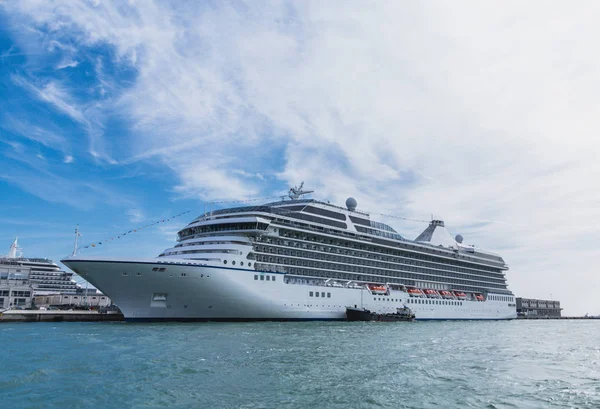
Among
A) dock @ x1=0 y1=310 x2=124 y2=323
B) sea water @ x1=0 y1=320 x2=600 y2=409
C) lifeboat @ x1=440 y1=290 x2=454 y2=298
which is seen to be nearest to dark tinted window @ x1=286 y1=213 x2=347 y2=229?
sea water @ x1=0 y1=320 x2=600 y2=409

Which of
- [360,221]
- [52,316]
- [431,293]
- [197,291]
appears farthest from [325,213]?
[52,316]

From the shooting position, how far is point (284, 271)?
5044 centimetres

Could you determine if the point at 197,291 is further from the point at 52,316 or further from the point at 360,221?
the point at 360,221

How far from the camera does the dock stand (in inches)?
2254

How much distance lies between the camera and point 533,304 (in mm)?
158375

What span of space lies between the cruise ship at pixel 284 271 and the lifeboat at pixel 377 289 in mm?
141

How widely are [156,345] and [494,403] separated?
60.0 ft

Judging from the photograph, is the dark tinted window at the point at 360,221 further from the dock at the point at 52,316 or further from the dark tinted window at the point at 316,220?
the dock at the point at 52,316

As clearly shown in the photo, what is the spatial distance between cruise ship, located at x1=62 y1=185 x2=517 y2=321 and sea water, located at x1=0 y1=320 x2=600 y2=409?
1056cm

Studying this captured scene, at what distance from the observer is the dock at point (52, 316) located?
57250 millimetres

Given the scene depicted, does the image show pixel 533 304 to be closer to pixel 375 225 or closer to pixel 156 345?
pixel 375 225

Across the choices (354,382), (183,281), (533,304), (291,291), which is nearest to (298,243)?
(291,291)

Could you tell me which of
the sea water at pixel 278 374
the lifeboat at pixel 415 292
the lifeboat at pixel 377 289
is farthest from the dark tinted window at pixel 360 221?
the sea water at pixel 278 374

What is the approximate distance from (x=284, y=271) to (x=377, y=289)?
1801cm
